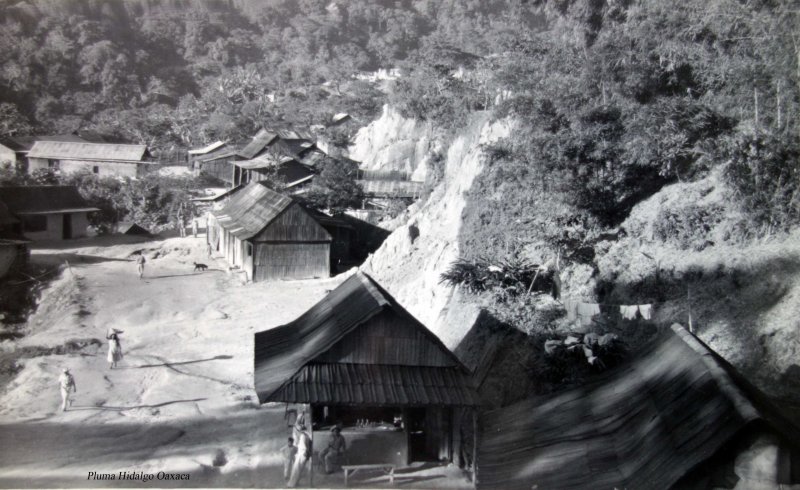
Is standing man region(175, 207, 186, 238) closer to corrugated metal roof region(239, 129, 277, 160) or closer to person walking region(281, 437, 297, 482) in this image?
corrugated metal roof region(239, 129, 277, 160)

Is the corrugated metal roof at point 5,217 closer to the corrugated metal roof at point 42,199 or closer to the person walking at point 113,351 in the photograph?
the corrugated metal roof at point 42,199

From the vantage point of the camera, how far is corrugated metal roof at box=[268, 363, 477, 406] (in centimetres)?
1088

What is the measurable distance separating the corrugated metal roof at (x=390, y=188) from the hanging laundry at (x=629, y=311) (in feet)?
92.4

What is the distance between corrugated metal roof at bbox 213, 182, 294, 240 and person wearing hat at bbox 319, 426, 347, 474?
19.5 metres

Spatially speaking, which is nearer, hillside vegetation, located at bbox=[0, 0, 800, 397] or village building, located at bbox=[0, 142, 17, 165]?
hillside vegetation, located at bbox=[0, 0, 800, 397]

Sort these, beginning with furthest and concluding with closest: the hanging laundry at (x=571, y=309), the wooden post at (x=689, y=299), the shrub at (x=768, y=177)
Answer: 1. the hanging laundry at (x=571, y=309)
2. the shrub at (x=768, y=177)
3. the wooden post at (x=689, y=299)

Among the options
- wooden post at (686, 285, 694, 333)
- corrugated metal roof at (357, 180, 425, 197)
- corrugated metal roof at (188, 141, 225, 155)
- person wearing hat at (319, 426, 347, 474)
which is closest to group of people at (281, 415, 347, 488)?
person wearing hat at (319, 426, 347, 474)

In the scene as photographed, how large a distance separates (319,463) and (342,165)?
1367 inches

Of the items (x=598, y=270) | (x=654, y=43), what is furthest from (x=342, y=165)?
(x=598, y=270)

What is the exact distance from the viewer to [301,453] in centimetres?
1052

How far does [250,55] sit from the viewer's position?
93.8 metres

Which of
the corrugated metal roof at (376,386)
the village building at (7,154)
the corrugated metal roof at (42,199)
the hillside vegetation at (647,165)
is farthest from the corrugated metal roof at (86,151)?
the corrugated metal roof at (376,386)

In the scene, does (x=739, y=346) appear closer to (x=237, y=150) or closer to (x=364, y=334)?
(x=364, y=334)

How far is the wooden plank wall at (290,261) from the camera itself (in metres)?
30.3
